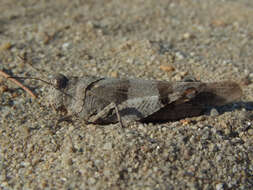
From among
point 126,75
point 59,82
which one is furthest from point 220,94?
point 59,82

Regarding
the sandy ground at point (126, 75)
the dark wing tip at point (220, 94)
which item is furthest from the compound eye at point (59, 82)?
the dark wing tip at point (220, 94)

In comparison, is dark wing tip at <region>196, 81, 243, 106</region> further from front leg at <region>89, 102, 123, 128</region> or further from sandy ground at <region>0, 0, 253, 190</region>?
front leg at <region>89, 102, 123, 128</region>

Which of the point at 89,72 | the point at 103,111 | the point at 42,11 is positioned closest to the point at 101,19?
the point at 42,11

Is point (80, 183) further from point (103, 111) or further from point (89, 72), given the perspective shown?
point (89, 72)

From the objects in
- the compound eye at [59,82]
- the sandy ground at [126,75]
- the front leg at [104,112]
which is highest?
the compound eye at [59,82]

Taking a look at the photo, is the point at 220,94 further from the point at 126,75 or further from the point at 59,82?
the point at 59,82

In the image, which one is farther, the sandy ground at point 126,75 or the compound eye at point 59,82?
the compound eye at point 59,82

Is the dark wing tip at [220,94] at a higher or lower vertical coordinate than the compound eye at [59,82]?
lower

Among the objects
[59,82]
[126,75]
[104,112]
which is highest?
[59,82]

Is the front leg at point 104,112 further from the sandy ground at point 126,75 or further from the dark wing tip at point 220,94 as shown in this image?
the dark wing tip at point 220,94
